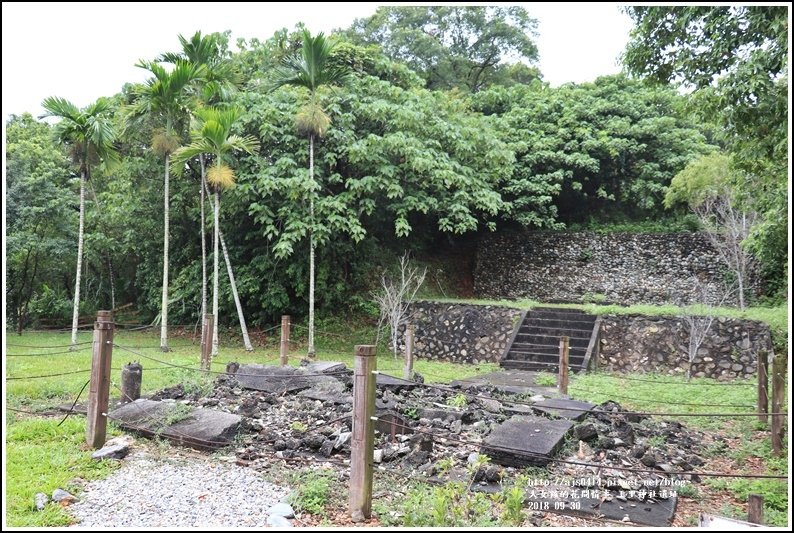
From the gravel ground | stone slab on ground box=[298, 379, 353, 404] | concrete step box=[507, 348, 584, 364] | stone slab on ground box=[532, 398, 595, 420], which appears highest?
concrete step box=[507, 348, 584, 364]

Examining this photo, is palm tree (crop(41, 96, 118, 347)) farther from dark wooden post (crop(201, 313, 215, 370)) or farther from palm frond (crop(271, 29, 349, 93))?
dark wooden post (crop(201, 313, 215, 370))

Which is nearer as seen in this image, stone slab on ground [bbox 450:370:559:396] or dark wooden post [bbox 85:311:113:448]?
dark wooden post [bbox 85:311:113:448]

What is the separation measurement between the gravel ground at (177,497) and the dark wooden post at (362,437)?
1.98ft

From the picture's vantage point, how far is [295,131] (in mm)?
12414

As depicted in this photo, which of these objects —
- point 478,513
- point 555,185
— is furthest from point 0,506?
point 555,185

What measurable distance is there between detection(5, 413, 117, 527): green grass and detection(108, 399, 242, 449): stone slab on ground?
→ 1.42 ft

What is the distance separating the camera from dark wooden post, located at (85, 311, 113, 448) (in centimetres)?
489

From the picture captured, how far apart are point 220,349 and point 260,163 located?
4.23m

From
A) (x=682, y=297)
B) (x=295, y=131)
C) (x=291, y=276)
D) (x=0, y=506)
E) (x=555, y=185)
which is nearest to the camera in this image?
(x=0, y=506)

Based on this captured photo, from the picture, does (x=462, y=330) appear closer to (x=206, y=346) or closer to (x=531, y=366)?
(x=531, y=366)

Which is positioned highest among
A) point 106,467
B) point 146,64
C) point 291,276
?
point 146,64

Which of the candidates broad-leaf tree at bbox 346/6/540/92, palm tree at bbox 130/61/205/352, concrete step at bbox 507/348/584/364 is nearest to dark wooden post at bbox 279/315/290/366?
palm tree at bbox 130/61/205/352

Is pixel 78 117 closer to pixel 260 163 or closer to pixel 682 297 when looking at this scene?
pixel 260 163

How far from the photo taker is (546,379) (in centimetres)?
947
